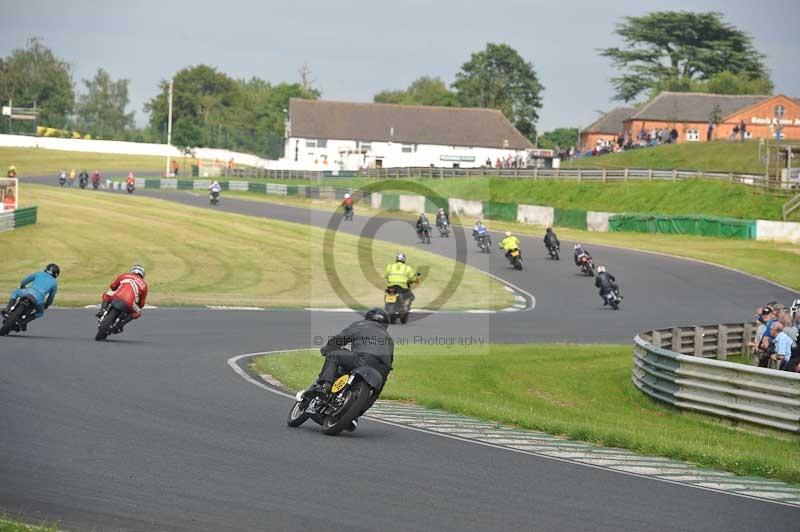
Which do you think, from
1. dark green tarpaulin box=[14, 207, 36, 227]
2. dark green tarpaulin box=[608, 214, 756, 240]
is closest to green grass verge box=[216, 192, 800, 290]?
dark green tarpaulin box=[608, 214, 756, 240]

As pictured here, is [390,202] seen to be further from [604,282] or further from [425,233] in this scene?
[604,282]

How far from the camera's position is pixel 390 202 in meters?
73.4

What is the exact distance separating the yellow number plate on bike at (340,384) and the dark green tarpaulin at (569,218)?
51249mm

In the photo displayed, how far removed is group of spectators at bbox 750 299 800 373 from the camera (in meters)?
17.3

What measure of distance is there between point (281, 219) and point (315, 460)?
174 feet

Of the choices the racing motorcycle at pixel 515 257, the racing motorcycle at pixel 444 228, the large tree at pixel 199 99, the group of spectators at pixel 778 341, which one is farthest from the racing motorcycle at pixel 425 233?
the large tree at pixel 199 99

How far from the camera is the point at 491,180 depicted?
76.7 meters

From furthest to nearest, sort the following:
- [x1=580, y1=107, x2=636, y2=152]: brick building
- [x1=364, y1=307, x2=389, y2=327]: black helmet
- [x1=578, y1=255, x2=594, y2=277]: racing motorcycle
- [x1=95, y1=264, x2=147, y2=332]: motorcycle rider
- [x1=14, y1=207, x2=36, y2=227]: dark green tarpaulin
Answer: [x1=580, y1=107, x2=636, y2=152]: brick building
[x1=14, y1=207, x2=36, y2=227]: dark green tarpaulin
[x1=578, y1=255, x2=594, y2=277]: racing motorcycle
[x1=95, y1=264, x2=147, y2=332]: motorcycle rider
[x1=364, y1=307, x2=389, y2=327]: black helmet

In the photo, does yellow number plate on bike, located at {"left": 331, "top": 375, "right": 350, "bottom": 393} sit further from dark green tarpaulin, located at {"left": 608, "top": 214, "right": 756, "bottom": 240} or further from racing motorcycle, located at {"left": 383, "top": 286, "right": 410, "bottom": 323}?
dark green tarpaulin, located at {"left": 608, "top": 214, "right": 756, "bottom": 240}

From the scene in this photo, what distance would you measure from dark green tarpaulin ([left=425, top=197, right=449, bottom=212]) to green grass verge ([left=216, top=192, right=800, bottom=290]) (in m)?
4.64

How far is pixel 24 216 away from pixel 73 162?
72994 mm

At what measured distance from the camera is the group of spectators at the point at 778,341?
17.3m

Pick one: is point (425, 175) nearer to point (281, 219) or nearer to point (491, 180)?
point (491, 180)

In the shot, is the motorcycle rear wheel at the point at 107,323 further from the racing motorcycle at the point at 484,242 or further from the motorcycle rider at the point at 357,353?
the racing motorcycle at the point at 484,242
